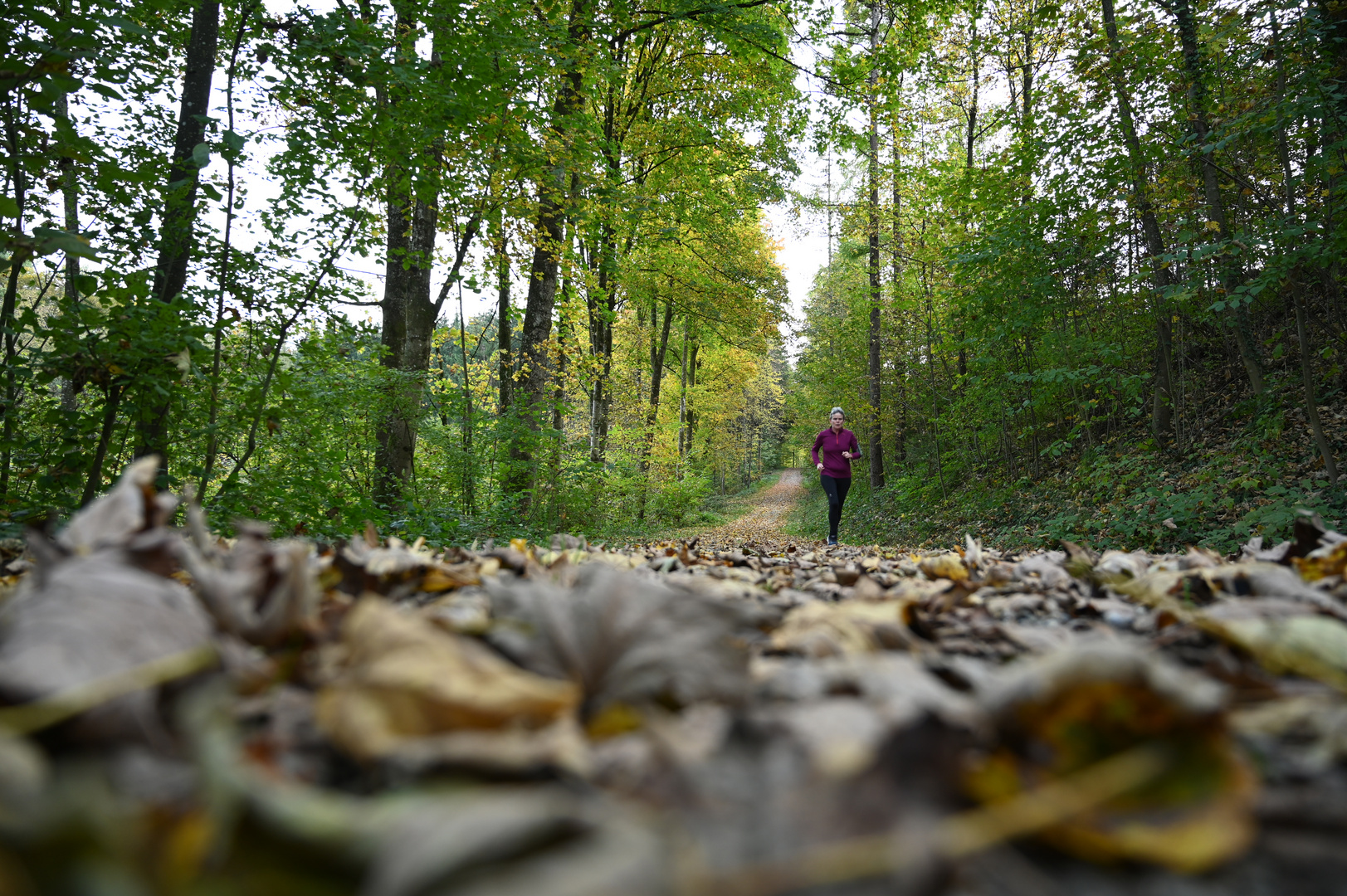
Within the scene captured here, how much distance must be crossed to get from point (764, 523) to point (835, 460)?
12178 mm

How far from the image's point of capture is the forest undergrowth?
5344mm

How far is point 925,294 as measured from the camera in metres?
13.8

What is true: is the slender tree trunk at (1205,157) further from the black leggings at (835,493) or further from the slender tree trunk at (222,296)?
the slender tree trunk at (222,296)

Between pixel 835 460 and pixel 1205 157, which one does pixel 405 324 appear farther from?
pixel 1205 157

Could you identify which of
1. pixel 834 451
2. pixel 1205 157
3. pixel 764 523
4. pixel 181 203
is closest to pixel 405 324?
pixel 181 203

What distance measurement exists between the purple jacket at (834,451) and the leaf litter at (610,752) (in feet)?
28.3

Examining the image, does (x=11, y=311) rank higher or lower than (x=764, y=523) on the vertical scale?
higher

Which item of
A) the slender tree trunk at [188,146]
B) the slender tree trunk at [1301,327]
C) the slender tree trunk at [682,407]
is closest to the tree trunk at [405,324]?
the slender tree trunk at [188,146]

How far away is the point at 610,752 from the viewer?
65cm

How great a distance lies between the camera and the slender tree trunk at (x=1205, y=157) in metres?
6.35

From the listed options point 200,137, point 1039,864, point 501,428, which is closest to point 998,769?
point 1039,864

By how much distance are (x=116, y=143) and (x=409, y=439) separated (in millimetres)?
3590

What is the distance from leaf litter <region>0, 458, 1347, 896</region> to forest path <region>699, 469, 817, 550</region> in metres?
7.52

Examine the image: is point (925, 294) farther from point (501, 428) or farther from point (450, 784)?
point (450, 784)
